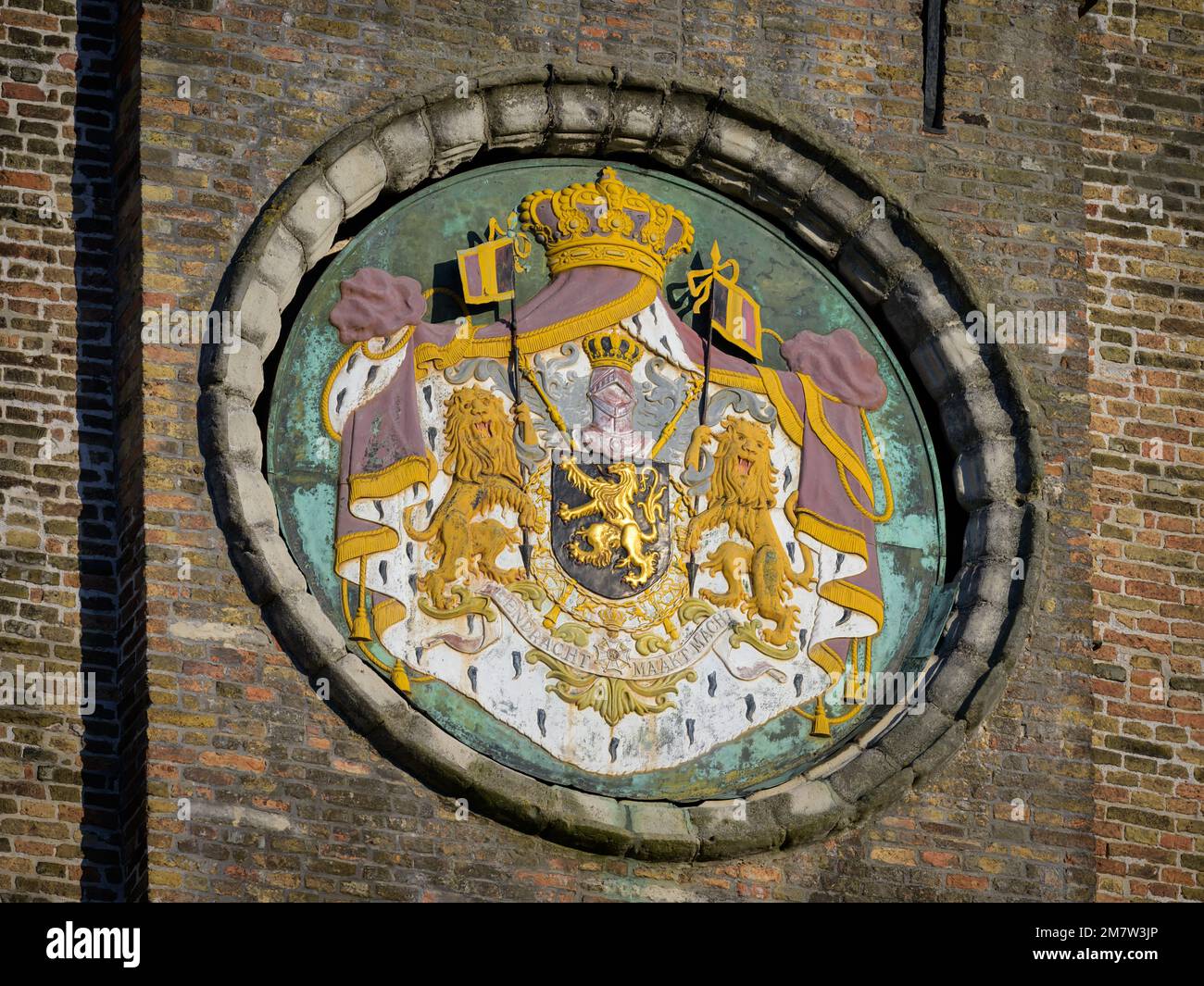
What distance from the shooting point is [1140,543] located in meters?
14.3

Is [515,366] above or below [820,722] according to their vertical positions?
above

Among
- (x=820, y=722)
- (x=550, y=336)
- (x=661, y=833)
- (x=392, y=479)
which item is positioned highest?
(x=550, y=336)

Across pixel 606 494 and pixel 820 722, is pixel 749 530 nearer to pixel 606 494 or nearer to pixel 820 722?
pixel 606 494

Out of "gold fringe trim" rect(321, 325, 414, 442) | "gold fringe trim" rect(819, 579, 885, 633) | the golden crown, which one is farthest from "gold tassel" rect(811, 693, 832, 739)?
"gold fringe trim" rect(321, 325, 414, 442)

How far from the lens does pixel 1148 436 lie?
569 inches

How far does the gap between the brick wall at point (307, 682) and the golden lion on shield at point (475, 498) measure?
85cm

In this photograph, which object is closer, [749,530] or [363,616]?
[363,616]

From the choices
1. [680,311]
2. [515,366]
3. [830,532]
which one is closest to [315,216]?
[515,366]

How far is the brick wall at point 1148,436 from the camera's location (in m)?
13.9

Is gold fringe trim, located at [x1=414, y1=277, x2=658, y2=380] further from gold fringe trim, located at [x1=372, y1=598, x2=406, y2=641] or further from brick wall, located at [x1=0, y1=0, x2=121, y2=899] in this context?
brick wall, located at [x1=0, y1=0, x2=121, y2=899]

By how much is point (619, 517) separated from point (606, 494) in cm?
11

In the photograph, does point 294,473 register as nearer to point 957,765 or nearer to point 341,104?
point 341,104

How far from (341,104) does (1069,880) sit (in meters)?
4.50
